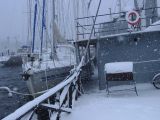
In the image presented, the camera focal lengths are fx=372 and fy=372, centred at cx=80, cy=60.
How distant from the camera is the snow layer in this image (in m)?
8.77

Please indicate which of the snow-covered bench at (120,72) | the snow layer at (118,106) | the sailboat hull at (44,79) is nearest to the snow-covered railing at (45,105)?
the snow layer at (118,106)

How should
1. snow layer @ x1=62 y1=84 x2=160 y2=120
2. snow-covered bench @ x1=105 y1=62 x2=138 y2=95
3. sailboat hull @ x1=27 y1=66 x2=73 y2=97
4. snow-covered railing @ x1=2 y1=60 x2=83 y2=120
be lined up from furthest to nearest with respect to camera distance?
sailboat hull @ x1=27 y1=66 x2=73 y2=97
snow-covered bench @ x1=105 y1=62 x2=138 y2=95
snow layer @ x1=62 y1=84 x2=160 y2=120
snow-covered railing @ x1=2 y1=60 x2=83 y2=120

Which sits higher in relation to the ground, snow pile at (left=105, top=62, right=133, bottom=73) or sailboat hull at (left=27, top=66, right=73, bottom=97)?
snow pile at (left=105, top=62, right=133, bottom=73)

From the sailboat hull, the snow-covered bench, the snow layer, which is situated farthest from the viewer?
the sailboat hull

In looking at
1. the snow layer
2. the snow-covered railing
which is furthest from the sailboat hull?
the snow-covered railing

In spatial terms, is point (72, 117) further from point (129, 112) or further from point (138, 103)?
point (138, 103)

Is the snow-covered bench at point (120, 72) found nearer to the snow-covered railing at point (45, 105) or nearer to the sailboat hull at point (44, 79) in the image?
the snow-covered railing at point (45, 105)

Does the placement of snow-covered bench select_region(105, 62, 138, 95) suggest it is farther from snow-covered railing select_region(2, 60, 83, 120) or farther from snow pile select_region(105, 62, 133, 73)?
snow-covered railing select_region(2, 60, 83, 120)

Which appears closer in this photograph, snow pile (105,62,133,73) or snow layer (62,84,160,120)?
snow layer (62,84,160,120)

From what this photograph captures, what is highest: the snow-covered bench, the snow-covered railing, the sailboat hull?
the snow-covered bench

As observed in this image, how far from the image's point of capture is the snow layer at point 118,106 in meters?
8.77

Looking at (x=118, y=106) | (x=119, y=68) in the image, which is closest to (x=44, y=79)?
(x=119, y=68)

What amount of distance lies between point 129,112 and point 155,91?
Result: 3307 millimetres

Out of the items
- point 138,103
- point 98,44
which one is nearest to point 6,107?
point 98,44
